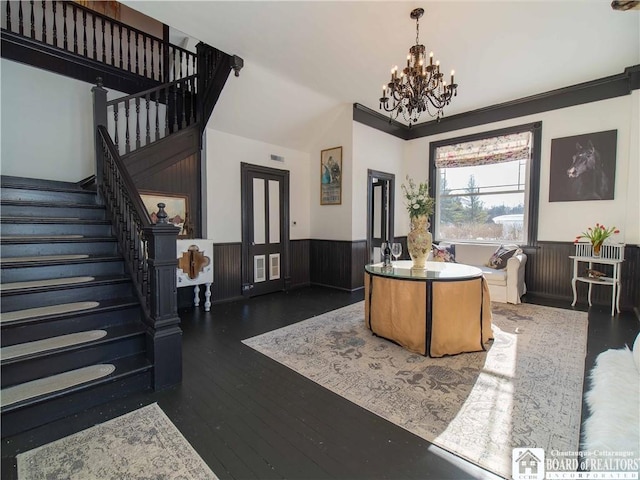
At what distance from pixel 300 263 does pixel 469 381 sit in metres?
4.02

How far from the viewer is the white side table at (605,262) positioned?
4.01 meters

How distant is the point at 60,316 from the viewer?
216cm

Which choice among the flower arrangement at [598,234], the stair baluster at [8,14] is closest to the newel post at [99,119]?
the stair baluster at [8,14]

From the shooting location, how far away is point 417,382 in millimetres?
2338

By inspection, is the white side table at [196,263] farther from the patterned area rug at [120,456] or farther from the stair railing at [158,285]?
the patterned area rug at [120,456]

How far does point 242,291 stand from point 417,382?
11.2 feet

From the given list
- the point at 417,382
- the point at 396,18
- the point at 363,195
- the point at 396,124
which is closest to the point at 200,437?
the point at 417,382

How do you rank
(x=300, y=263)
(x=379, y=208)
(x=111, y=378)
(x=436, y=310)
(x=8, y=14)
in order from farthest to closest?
1. (x=379, y=208)
2. (x=300, y=263)
3. (x=8, y=14)
4. (x=436, y=310)
5. (x=111, y=378)

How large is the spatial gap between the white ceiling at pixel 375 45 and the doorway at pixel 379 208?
1.62 m

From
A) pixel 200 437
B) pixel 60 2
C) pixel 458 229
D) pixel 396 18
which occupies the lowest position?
pixel 200 437

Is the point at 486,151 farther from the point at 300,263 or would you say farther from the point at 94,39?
the point at 94,39

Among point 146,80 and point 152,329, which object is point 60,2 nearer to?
point 146,80

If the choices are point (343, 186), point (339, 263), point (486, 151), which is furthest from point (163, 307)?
point (486, 151)
